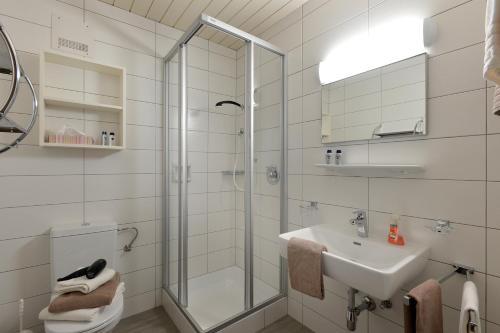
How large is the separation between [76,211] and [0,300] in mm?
667

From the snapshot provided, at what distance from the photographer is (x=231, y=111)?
2428 millimetres

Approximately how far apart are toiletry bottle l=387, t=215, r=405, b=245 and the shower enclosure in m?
0.85

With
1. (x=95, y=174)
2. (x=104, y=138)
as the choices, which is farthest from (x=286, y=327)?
(x=104, y=138)

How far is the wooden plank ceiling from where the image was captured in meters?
1.88

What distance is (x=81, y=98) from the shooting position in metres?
1.82

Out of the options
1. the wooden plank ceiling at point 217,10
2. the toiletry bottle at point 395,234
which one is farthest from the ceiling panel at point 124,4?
the toiletry bottle at point 395,234

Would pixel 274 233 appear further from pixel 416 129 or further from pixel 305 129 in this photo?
pixel 416 129

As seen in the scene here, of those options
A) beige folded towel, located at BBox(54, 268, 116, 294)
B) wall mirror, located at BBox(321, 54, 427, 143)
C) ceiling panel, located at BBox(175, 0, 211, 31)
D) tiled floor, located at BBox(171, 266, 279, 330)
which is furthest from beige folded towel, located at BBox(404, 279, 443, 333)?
→ ceiling panel, located at BBox(175, 0, 211, 31)

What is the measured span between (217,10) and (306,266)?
2.02 m

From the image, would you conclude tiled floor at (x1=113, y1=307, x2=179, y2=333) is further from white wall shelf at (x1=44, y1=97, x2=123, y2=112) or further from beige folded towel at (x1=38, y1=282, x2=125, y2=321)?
white wall shelf at (x1=44, y1=97, x2=123, y2=112)

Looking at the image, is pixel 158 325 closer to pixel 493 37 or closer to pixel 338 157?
pixel 338 157

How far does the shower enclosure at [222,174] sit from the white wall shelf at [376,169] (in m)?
0.57

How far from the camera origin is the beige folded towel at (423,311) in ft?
3.05

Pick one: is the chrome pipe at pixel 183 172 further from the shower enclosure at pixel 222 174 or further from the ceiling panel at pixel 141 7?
the ceiling panel at pixel 141 7
